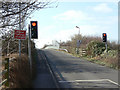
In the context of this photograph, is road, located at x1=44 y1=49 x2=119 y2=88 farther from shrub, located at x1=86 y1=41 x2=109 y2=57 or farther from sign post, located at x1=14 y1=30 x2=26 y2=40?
shrub, located at x1=86 y1=41 x2=109 y2=57

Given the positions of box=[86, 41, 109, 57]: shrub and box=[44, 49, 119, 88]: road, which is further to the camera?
box=[86, 41, 109, 57]: shrub

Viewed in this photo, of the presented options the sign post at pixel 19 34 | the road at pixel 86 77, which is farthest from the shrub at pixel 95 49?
the sign post at pixel 19 34

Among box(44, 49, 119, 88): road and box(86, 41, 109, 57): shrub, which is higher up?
box(86, 41, 109, 57): shrub

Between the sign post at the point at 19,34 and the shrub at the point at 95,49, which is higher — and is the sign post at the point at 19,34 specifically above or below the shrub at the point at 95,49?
above

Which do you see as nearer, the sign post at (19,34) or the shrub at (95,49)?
the sign post at (19,34)

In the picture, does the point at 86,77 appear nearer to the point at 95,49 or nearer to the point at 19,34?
the point at 19,34

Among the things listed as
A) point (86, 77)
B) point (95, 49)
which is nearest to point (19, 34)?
point (86, 77)

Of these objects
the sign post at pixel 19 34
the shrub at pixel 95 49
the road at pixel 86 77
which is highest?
the sign post at pixel 19 34

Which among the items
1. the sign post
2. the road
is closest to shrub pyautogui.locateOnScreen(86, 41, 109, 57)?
the road

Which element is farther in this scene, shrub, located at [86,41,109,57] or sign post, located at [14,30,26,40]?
shrub, located at [86,41,109,57]

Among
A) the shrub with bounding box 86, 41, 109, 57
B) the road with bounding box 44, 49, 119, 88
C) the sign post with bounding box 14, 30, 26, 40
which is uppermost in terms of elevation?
the sign post with bounding box 14, 30, 26, 40

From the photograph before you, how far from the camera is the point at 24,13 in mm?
6207

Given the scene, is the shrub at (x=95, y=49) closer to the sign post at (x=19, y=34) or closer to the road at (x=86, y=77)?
the road at (x=86, y=77)

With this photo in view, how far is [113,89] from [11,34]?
18.2 feet
